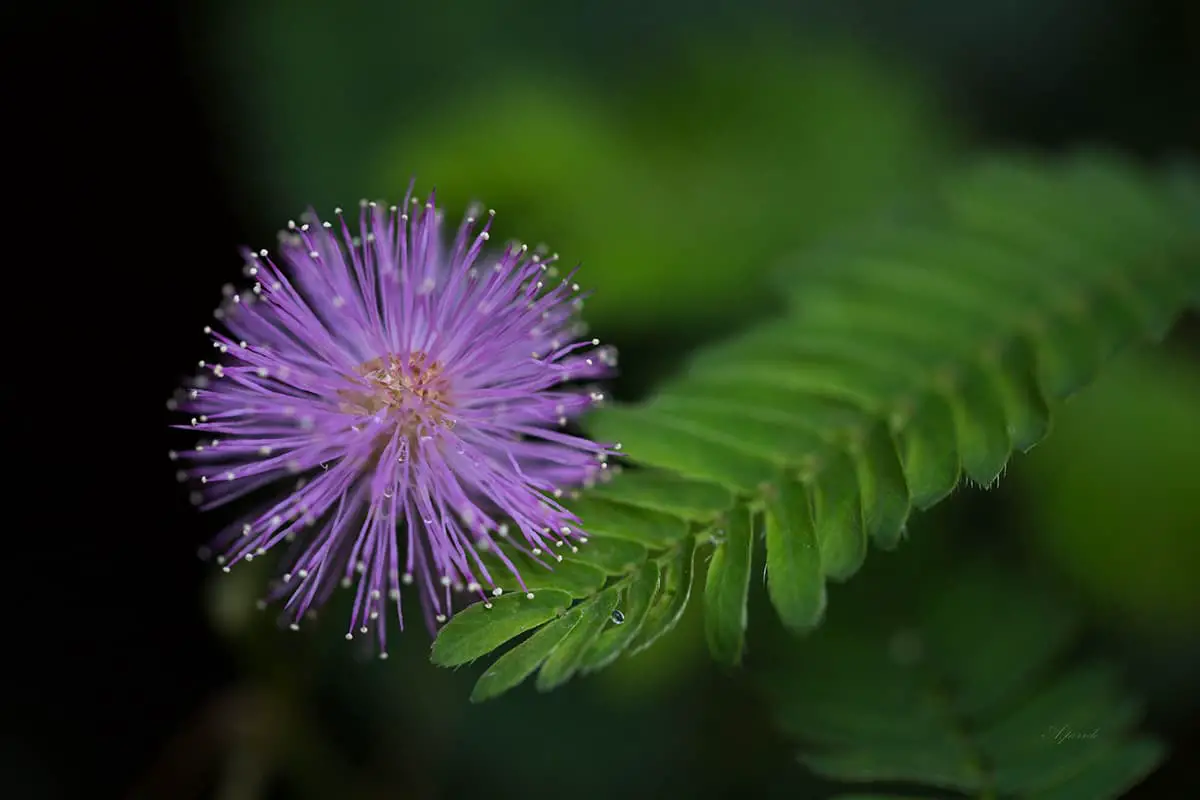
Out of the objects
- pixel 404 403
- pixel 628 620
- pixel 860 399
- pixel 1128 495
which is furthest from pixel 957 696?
pixel 1128 495

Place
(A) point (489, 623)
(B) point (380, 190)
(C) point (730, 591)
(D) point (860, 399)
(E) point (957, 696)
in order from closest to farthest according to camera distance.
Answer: (A) point (489, 623) < (C) point (730, 591) < (D) point (860, 399) < (E) point (957, 696) < (B) point (380, 190)

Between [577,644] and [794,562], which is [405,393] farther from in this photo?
[794,562]

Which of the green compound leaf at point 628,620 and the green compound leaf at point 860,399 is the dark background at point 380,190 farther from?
the green compound leaf at point 628,620

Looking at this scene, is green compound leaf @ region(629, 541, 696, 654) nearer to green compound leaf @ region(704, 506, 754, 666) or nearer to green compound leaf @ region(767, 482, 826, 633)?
green compound leaf @ region(704, 506, 754, 666)

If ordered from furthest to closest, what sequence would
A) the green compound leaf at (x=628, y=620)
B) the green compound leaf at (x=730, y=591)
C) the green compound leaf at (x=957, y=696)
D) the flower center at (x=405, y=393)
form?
the green compound leaf at (x=957, y=696), the flower center at (x=405, y=393), the green compound leaf at (x=730, y=591), the green compound leaf at (x=628, y=620)
